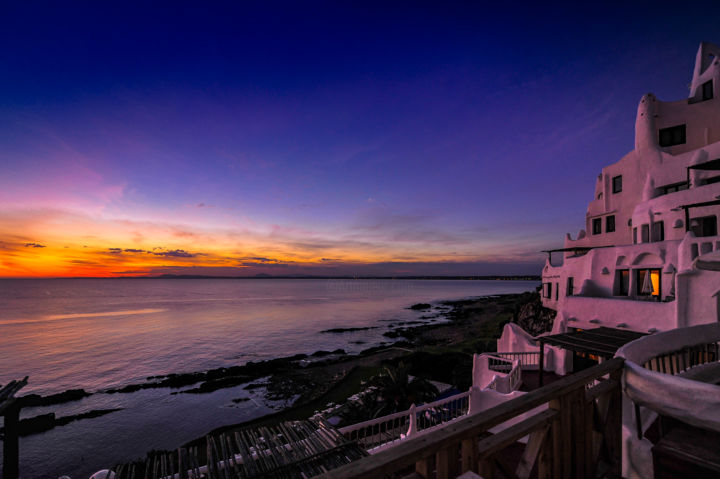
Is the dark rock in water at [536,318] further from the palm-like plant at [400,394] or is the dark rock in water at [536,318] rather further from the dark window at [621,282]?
the palm-like plant at [400,394]

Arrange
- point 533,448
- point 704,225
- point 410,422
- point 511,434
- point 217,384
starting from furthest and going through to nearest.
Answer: point 217,384 → point 704,225 → point 410,422 → point 533,448 → point 511,434

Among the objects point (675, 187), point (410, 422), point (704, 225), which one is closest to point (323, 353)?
point (410, 422)

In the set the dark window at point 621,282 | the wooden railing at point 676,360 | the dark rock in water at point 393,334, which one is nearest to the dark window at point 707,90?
the dark window at point 621,282

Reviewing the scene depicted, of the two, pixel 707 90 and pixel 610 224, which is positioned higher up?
pixel 707 90

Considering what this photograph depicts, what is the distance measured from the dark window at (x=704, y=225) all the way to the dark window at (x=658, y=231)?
6.04 feet

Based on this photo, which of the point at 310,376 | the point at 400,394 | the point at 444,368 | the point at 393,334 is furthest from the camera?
the point at 393,334

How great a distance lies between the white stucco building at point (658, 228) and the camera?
1378 cm

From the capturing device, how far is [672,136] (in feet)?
75.8

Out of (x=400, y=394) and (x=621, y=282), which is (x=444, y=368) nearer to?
(x=400, y=394)

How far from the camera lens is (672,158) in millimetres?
21266

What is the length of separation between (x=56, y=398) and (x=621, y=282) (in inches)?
1616

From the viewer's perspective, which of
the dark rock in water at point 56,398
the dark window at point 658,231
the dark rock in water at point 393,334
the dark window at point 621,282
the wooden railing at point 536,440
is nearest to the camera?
the wooden railing at point 536,440

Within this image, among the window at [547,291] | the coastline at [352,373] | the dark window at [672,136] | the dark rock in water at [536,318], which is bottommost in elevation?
the coastline at [352,373]

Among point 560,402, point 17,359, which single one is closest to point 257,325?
point 17,359
